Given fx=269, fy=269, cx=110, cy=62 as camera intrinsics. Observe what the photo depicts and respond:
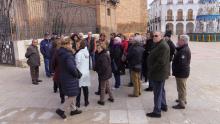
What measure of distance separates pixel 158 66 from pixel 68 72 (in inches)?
69.1

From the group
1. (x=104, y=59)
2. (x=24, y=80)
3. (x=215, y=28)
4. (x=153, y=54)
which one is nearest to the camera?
(x=153, y=54)

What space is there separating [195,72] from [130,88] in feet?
12.4

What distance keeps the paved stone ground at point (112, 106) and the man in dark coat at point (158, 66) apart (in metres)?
0.42

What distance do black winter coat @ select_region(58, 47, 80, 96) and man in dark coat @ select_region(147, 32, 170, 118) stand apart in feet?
4.92

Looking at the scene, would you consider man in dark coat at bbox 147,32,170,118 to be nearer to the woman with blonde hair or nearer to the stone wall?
the woman with blonde hair

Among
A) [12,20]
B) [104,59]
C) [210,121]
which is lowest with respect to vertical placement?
[210,121]

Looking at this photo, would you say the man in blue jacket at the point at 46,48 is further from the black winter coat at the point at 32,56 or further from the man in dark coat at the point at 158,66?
the man in dark coat at the point at 158,66

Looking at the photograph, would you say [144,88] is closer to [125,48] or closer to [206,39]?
[125,48]

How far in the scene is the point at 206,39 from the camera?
31.1 m

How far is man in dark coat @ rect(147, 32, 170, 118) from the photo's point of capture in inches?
204

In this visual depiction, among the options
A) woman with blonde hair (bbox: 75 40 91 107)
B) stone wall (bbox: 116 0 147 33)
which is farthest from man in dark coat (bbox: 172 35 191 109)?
stone wall (bbox: 116 0 147 33)

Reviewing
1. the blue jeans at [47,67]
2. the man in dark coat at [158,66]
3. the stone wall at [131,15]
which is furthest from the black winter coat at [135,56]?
the stone wall at [131,15]

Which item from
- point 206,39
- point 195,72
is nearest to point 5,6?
point 195,72

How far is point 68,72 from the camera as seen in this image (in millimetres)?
5227
